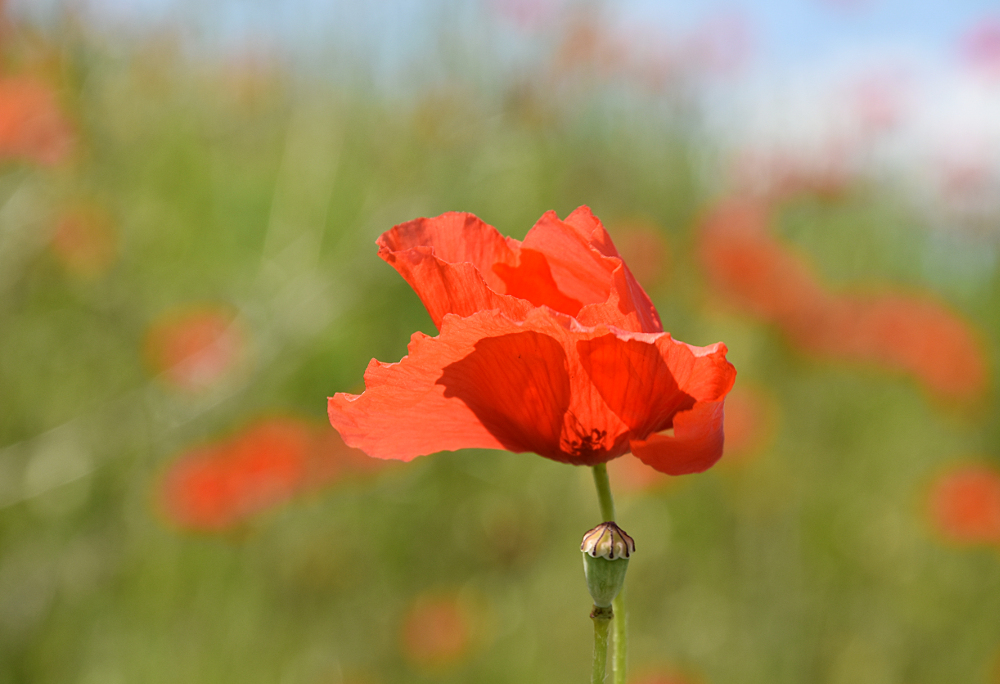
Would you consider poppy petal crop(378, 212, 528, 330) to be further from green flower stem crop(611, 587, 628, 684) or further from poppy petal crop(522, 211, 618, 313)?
green flower stem crop(611, 587, 628, 684)

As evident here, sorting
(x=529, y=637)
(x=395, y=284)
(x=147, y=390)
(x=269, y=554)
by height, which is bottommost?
(x=529, y=637)

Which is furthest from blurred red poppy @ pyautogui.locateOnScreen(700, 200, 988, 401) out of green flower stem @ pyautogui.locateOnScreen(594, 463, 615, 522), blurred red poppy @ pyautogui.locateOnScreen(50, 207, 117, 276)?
green flower stem @ pyautogui.locateOnScreen(594, 463, 615, 522)

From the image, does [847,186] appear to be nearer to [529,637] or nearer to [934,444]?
[934,444]

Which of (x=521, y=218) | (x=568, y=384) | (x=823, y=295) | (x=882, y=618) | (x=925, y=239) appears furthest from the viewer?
(x=925, y=239)

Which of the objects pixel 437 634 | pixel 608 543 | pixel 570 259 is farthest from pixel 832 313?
pixel 608 543

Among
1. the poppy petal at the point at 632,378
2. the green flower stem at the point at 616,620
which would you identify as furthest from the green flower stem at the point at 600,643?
the poppy petal at the point at 632,378

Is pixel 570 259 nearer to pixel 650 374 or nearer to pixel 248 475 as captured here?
pixel 650 374

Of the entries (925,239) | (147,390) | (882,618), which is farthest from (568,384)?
(925,239)
